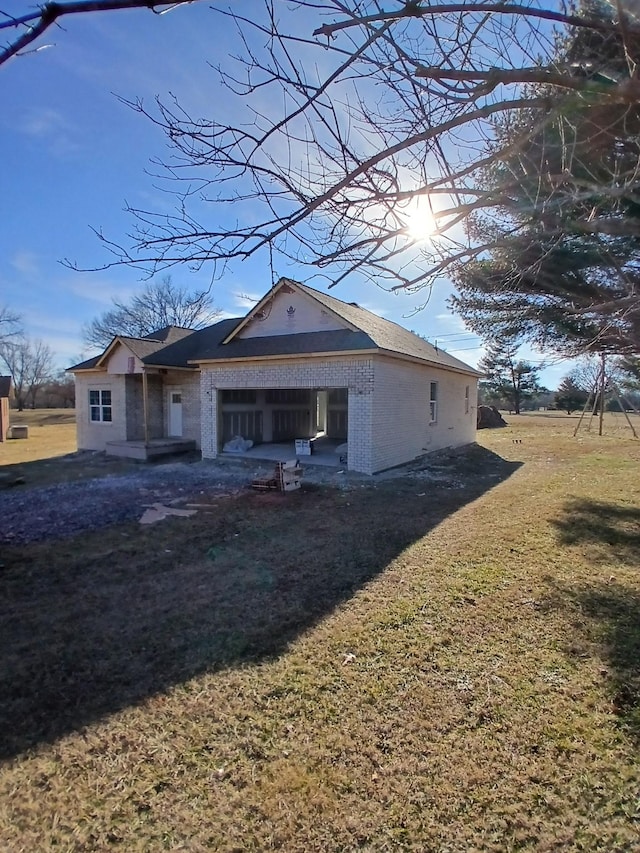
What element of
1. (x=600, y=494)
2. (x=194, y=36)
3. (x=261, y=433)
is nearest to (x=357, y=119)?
(x=194, y=36)

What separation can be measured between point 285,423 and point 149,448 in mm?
5402

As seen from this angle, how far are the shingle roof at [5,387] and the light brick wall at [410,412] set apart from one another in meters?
22.7

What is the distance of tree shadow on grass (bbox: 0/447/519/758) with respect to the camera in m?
3.14

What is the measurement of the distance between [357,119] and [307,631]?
3.94 metres

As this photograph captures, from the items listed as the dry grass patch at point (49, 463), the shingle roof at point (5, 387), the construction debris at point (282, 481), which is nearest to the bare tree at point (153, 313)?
the shingle roof at point (5, 387)

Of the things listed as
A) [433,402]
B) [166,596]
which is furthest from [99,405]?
[166,596]

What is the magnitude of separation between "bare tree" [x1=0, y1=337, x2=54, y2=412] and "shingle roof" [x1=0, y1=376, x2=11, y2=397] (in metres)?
33.2

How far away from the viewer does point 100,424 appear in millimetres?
17500

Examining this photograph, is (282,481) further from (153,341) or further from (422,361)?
(153,341)

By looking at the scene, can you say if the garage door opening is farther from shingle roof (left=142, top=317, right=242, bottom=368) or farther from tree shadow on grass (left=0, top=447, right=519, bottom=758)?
tree shadow on grass (left=0, top=447, right=519, bottom=758)

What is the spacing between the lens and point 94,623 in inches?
160

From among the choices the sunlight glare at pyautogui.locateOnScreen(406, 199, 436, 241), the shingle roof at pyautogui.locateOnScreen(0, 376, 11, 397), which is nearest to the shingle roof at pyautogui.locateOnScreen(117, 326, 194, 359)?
the shingle roof at pyautogui.locateOnScreen(0, 376, 11, 397)

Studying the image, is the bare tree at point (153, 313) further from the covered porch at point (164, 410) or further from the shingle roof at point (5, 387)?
the covered porch at point (164, 410)

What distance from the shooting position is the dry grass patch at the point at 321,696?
214cm
